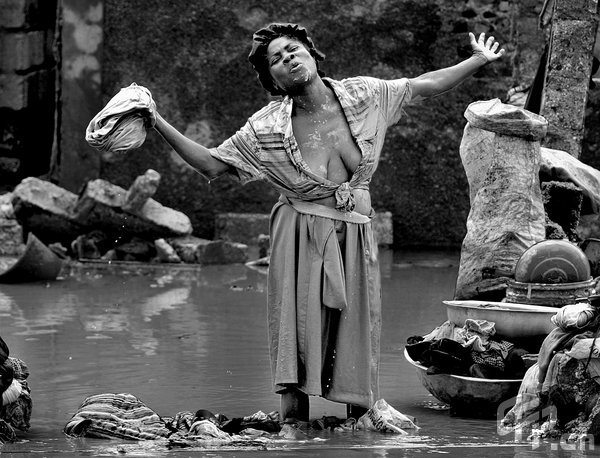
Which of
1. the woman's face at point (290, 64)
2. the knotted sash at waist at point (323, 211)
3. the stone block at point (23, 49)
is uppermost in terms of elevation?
the stone block at point (23, 49)

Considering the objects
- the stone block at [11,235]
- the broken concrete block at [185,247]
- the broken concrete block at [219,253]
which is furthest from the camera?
the stone block at [11,235]

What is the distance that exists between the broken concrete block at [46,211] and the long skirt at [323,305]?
6679 millimetres

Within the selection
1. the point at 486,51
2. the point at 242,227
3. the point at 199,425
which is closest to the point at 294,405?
the point at 199,425

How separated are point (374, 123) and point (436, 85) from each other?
32 centimetres

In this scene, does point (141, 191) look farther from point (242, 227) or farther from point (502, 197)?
point (502, 197)

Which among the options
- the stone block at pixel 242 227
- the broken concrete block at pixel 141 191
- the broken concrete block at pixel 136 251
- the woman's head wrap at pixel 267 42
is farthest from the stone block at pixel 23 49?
the woman's head wrap at pixel 267 42

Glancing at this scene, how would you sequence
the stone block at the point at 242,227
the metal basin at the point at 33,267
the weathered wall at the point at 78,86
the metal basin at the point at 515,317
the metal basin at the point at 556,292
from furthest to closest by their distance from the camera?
the weathered wall at the point at 78,86
the stone block at the point at 242,227
the metal basin at the point at 33,267
the metal basin at the point at 556,292
the metal basin at the point at 515,317

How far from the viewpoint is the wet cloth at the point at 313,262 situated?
5426 millimetres

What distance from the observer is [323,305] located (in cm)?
547

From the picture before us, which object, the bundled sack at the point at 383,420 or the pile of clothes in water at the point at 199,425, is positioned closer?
the pile of clothes in water at the point at 199,425

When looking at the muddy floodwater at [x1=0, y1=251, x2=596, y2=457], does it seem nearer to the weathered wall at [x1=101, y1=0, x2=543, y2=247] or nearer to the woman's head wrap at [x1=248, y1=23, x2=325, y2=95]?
the woman's head wrap at [x1=248, y1=23, x2=325, y2=95]

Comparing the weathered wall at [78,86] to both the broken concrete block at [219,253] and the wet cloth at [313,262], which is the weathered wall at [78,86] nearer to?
the broken concrete block at [219,253]

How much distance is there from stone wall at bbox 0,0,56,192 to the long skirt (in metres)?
8.86

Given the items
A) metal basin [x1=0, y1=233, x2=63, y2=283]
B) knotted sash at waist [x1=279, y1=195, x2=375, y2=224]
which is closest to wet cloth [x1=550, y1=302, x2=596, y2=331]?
knotted sash at waist [x1=279, y1=195, x2=375, y2=224]
